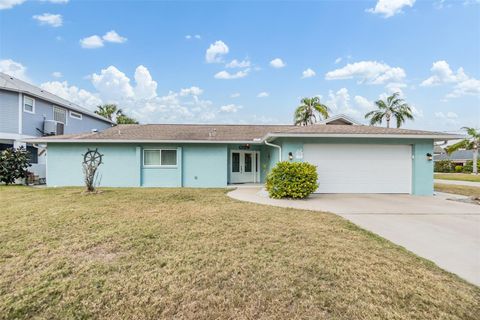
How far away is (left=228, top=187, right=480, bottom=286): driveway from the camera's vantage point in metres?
3.82

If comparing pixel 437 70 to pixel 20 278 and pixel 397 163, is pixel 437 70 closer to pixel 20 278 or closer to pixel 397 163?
pixel 397 163

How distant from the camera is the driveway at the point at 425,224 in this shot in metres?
3.82

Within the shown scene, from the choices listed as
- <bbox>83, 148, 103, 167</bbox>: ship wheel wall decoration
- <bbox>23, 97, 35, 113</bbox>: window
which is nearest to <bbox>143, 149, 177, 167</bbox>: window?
<bbox>83, 148, 103, 167</bbox>: ship wheel wall decoration

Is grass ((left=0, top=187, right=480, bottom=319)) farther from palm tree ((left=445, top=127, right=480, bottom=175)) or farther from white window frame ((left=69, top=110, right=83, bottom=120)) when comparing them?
palm tree ((left=445, top=127, right=480, bottom=175))

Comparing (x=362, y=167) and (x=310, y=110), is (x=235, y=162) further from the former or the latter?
(x=310, y=110)

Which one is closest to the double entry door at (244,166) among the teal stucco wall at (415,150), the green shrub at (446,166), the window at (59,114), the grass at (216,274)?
the teal stucco wall at (415,150)

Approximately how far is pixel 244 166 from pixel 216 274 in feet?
40.8

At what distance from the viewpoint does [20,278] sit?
10.1ft

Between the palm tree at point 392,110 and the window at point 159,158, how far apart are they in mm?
23217

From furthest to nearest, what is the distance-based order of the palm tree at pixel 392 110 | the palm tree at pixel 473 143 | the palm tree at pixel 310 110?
the palm tree at pixel 473 143 < the palm tree at pixel 392 110 < the palm tree at pixel 310 110

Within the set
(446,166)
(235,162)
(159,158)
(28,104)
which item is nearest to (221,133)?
(235,162)

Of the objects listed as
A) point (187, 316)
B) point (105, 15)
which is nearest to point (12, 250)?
point (187, 316)

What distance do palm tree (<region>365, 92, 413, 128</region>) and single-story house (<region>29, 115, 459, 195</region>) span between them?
1462 centimetres

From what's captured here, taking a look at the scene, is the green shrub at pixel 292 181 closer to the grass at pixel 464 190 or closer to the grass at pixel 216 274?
the grass at pixel 216 274
